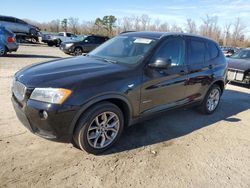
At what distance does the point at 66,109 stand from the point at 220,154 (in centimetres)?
260

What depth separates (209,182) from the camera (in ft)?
10.5

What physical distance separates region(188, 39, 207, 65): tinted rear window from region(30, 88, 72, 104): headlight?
272 centimetres

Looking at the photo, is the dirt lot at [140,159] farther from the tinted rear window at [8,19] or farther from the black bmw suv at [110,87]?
the tinted rear window at [8,19]

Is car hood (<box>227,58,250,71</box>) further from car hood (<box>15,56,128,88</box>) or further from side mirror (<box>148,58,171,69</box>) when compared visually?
car hood (<box>15,56,128,88</box>)

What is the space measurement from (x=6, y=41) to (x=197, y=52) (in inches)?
446

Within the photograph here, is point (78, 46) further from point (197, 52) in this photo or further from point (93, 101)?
point (93, 101)

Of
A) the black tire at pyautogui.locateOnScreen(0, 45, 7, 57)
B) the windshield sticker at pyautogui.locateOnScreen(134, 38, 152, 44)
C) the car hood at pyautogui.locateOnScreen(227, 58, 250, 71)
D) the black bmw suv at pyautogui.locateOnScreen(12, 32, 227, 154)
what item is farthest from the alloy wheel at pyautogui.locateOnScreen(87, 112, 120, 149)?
the black tire at pyautogui.locateOnScreen(0, 45, 7, 57)

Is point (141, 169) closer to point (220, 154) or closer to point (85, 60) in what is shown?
point (220, 154)

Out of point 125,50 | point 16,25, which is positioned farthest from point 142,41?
point 16,25

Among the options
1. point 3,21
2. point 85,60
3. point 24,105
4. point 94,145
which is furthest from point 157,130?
point 3,21

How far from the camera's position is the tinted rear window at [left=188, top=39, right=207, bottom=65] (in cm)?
483

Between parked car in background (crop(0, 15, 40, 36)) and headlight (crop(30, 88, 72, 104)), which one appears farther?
parked car in background (crop(0, 15, 40, 36))

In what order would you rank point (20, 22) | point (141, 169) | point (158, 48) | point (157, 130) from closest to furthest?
point (141, 169)
point (158, 48)
point (157, 130)
point (20, 22)

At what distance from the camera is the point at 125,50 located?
4371 mm
